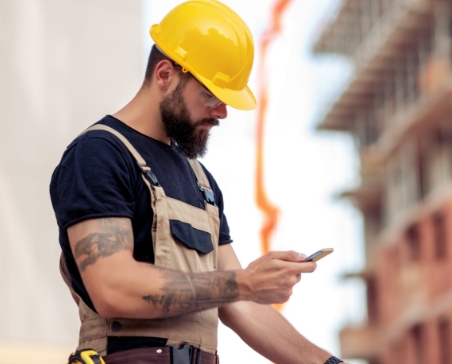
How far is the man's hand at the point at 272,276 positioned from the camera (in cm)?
420

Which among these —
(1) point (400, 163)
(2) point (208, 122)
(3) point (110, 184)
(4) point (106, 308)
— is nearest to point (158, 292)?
(4) point (106, 308)

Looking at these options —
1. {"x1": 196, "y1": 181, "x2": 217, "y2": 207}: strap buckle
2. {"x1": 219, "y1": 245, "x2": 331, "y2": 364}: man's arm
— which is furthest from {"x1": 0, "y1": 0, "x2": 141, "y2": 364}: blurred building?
{"x1": 196, "y1": 181, "x2": 217, "y2": 207}: strap buckle

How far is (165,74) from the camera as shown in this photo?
15.5 feet

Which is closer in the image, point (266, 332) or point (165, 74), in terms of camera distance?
point (165, 74)

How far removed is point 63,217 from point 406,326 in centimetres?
4188

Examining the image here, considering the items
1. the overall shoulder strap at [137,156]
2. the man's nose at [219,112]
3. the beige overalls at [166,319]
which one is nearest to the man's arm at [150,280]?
the beige overalls at [166,319]

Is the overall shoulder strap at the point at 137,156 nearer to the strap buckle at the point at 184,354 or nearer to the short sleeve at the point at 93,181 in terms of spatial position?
the short sleeve at the point at 93,181

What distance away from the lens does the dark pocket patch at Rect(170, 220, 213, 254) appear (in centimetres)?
443

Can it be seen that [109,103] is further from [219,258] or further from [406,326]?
[406,326]

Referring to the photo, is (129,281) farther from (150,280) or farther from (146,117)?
(146,117)

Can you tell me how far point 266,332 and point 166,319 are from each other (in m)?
0.74

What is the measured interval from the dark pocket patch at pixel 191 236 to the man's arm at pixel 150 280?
7.6 inches

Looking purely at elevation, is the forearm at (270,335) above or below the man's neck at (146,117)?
below

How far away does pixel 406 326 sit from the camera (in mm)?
45094
